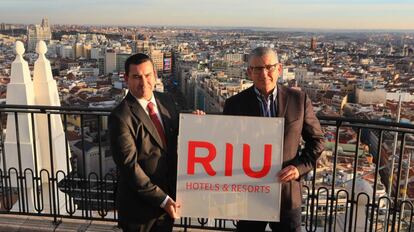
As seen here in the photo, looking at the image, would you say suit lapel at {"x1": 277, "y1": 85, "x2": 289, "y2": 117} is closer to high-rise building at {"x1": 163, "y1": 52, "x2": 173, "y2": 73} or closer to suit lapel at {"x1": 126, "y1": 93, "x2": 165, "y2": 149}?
suit lapel at {"x1": 126, "y1": 93, "x2": 165, "y2": 149}

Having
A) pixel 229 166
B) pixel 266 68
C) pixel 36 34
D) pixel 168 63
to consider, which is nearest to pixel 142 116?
pixel 229 166

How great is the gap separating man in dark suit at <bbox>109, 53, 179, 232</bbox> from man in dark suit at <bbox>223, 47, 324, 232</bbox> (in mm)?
493

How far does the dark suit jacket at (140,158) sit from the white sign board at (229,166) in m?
0.11

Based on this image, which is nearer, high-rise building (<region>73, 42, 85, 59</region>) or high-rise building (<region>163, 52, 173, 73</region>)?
high-rise building (<region>163, 52, 173, 73</region>)

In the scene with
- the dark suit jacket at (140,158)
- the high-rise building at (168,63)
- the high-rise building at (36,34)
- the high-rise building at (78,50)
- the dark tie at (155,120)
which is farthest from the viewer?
the high-rise building at (78,50)

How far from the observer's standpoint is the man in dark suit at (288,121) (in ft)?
8.30

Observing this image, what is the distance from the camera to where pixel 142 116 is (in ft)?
7.69

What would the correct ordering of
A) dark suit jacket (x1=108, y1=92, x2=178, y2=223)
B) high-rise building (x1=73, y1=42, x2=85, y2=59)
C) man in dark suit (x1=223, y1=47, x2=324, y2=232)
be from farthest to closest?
high-rise building (x1=73, y1=42, x2=85, y2=59), man in dark suit (x1=223, y1=47, x2=324, y2=232), dark suit jacket (x1=108, y1=92, x2=178, y2=223)

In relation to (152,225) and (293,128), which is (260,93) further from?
(152,225)

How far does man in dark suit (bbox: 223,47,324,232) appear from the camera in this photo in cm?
253

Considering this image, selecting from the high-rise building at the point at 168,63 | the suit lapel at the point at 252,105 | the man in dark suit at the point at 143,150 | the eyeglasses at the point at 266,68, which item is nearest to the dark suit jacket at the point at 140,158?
the man in dark suit at the point at 143,150

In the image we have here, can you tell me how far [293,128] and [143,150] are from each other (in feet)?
2.89

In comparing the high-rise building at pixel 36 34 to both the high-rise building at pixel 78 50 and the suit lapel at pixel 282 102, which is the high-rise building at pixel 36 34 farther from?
the suit lapel at pixel 282 102

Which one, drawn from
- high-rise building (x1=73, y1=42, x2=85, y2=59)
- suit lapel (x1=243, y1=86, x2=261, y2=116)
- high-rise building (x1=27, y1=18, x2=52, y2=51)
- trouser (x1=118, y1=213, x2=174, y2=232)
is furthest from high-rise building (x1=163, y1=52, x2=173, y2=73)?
trouser (x1=118, y1=213, x2=174, y2=232)
